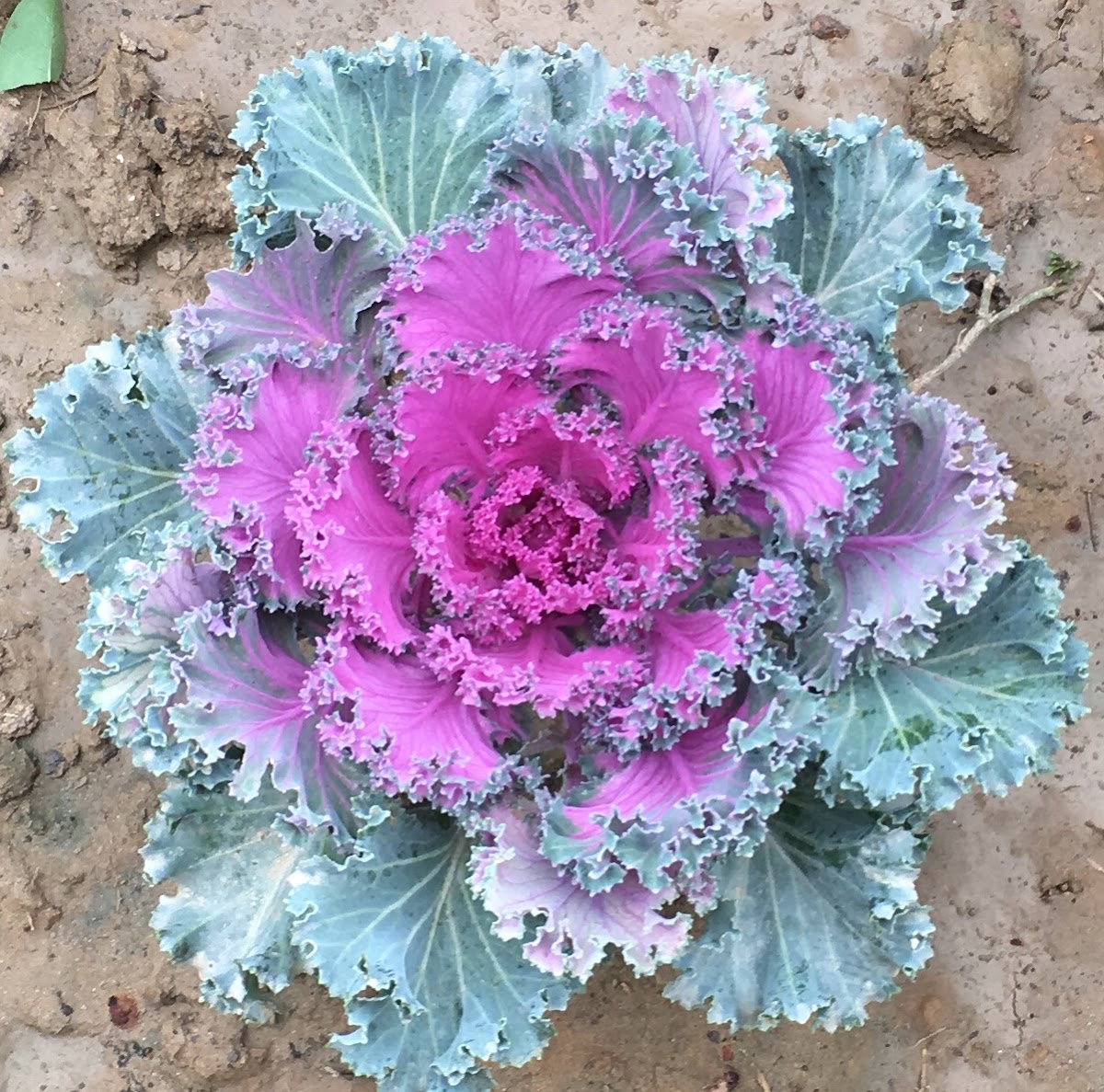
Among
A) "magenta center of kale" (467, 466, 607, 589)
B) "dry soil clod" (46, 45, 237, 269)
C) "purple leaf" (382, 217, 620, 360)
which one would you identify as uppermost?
"purple leaf" (382, 217, 620, 360)

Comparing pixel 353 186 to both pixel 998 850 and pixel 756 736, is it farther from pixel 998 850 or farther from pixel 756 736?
pixel 998 850

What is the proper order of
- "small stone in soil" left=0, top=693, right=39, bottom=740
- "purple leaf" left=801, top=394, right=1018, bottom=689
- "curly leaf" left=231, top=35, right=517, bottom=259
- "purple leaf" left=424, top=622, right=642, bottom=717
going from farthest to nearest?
"small stone in soil" left=0, top=693, right=39, bottom=740, "curly leaf" left=231, top=35, right=517, bottom=259, "purple leaf" left=424, top=622, right=642, bottom=717, "purple leaf" left=801, top=394, right=1018, bottom=689

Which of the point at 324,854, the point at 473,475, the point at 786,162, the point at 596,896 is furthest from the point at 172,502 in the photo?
the point at 786,162

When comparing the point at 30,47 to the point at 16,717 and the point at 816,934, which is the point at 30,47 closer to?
the point at 16,717

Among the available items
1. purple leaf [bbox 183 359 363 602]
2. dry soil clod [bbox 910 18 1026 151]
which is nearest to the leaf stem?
dry soil clod [bbox 910 18 1026 151]

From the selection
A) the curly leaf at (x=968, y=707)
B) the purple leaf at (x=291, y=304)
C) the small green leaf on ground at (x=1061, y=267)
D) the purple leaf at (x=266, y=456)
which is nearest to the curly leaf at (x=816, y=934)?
the curly leaf at (x=968, y=707)

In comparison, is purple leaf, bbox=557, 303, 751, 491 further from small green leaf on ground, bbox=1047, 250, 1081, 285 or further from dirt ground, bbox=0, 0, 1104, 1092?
small green leaf on ground, bbox=1047, 250, 1081, 285
